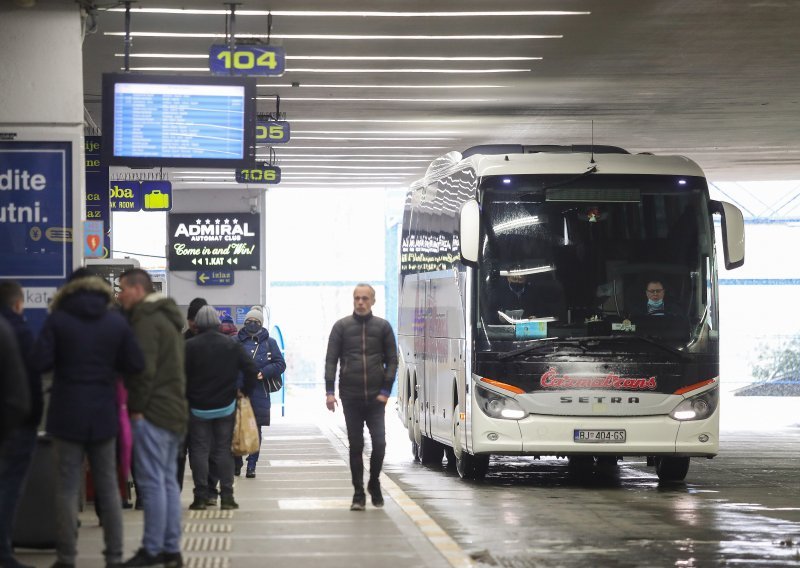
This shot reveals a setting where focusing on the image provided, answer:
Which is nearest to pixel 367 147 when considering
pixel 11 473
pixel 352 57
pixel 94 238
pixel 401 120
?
pixel 401 120

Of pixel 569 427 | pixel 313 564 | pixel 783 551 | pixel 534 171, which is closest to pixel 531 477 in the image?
pixel 569 427

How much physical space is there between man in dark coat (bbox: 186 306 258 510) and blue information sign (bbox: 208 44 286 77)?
10.8 ft

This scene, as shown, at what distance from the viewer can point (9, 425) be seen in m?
8.48

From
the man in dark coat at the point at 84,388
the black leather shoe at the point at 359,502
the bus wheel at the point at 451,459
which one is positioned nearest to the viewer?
the man in dark coat at the point at 84,388

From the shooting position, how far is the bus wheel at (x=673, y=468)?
17312 mm

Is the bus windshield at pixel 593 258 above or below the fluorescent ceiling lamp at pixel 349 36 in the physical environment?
below

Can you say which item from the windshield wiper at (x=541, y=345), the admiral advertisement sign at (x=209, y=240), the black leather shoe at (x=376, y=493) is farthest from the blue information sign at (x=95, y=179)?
the admiral advertisement sign at (x=209, y=240)

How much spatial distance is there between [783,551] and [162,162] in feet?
21.1

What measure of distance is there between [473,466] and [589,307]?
2.38 meters

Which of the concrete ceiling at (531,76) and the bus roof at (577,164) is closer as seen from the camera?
the bus roof at (577,164)

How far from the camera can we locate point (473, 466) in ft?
57.8

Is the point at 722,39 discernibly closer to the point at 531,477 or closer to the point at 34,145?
the point at 531,477

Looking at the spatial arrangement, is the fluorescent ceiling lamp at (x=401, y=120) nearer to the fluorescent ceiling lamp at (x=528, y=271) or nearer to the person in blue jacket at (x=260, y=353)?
the person in blue jacket at (x=260, y=353)

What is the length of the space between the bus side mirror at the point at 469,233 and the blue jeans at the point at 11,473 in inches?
298
